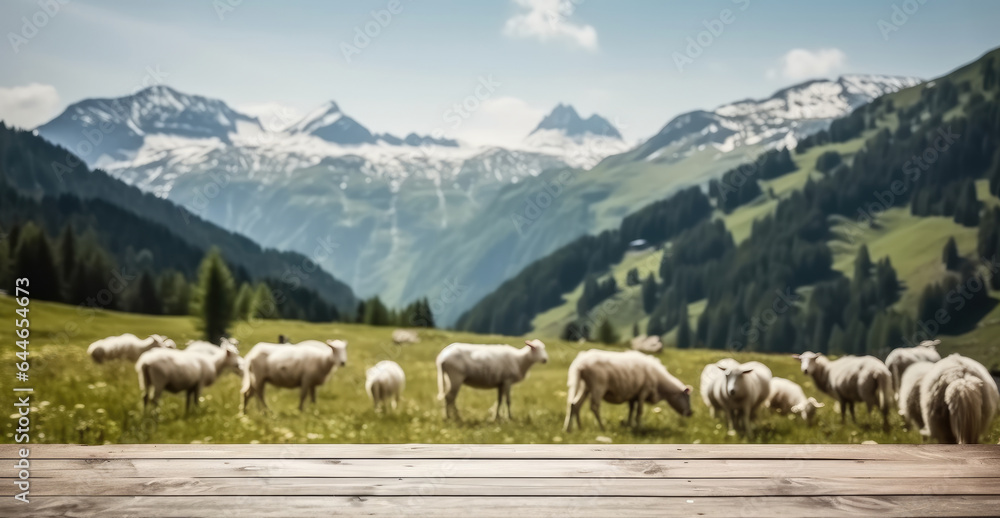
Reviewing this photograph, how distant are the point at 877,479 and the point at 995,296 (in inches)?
795

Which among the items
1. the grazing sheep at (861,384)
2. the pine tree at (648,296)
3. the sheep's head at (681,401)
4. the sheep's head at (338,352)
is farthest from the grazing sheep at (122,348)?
the pine tree at (648,296)

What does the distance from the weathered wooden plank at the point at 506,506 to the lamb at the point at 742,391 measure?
26.9 ft

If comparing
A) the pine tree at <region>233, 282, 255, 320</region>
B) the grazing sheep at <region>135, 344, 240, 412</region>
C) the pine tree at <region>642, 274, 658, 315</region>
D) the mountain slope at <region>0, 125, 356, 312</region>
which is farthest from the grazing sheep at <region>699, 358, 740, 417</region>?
the pine tree at <region>642, 274, 658, 315</region>

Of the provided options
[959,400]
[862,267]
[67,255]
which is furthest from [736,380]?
[862,267]

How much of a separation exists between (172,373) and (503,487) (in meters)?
11.3

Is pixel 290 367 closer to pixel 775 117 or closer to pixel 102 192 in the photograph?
pixel 102 192

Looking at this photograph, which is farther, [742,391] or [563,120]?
[563,120]

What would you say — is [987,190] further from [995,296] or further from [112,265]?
[112,265]

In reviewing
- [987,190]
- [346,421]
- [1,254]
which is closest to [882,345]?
[987,190]

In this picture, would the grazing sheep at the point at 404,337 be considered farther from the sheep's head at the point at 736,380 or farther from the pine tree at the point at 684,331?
the pine tree at the point at 684,331

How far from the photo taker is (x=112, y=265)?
122 ft

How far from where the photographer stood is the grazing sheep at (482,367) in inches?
535

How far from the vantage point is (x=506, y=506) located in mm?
3574

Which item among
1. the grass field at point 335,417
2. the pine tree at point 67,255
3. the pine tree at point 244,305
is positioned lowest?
the grass field at point 335,417
